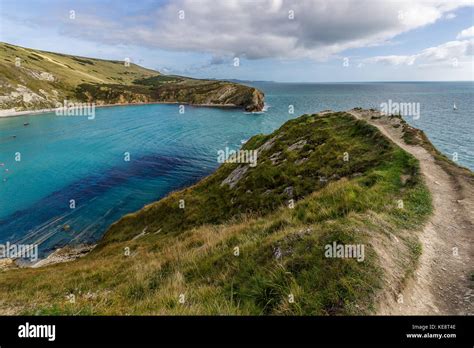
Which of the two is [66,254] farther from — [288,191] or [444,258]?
[444,258]

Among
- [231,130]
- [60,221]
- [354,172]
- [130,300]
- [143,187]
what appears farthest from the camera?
[231,130]

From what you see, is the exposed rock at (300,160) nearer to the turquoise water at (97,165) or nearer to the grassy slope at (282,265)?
the grassy slope at (282,265)

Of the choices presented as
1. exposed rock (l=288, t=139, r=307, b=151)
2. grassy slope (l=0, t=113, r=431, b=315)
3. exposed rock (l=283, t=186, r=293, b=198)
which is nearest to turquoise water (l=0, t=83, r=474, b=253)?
grassy slope (l=0, t=113, r=431, b=315)

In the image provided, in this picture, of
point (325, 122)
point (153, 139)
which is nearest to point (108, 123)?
point (153, 139)

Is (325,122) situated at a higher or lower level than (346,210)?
higher

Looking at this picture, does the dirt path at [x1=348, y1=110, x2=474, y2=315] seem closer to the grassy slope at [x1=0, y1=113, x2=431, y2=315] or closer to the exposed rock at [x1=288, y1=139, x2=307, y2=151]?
the grassy slope at [x1=0, y1=113, x2=431, y2=315]

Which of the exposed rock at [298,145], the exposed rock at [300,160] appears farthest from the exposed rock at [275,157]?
the exposed rock at [300,160]

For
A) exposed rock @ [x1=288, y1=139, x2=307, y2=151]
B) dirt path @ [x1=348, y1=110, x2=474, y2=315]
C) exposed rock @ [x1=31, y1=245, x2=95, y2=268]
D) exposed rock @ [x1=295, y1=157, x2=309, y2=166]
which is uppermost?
exposed rock @ [x1=288, y1=139, x2=307, y2=151]
